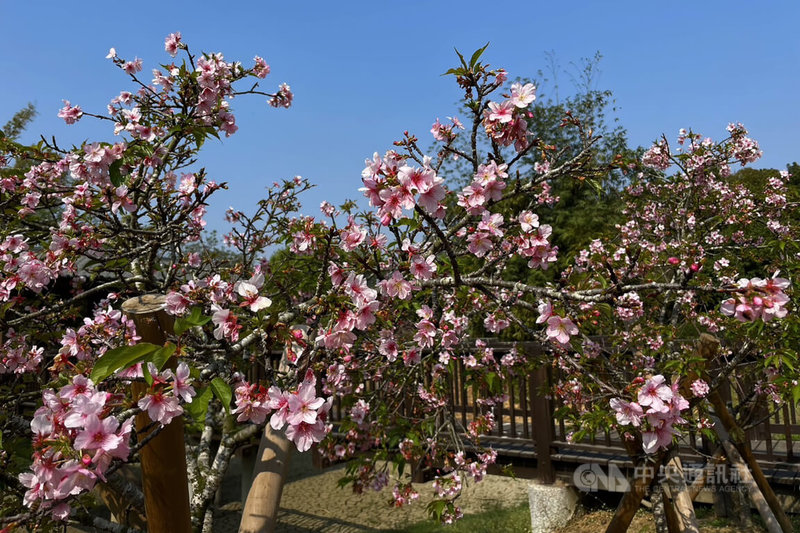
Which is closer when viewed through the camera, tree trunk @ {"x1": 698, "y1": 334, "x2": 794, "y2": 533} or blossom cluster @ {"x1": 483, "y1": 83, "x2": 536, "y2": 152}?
blossom cluster @ {"x1": 483, "y1": 83, "x2": 536, "y2": 152}

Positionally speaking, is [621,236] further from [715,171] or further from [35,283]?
[35,283]

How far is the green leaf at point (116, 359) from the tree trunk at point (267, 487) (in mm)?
1092

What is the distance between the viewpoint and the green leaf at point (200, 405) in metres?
1.23

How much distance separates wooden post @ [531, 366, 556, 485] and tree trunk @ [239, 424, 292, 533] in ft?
11.7

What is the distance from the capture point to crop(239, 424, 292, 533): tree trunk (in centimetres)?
201

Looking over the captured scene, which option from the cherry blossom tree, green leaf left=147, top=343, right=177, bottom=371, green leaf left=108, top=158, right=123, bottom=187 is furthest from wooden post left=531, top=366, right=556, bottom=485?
green leaf left=147, top=343, right=177, bottom=371

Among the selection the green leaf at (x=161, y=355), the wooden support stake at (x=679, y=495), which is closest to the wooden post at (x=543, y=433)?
the wooden support stake at (x=679, y=495)

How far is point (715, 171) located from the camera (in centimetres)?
646

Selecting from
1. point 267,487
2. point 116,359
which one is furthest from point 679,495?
point 116,359

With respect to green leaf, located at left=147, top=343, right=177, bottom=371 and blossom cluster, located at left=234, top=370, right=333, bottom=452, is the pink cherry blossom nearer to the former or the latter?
blossom cluster, located at left=234, top=370, right=333, bottom=452

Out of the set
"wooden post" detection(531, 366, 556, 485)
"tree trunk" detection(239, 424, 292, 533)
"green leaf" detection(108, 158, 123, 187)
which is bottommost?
"wooden post" detection(531, 366, 556, 485)

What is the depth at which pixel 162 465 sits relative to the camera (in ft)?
5.45

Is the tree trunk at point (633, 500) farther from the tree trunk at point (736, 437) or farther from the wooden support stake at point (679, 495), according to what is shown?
the tree trunk at point (736, 437)

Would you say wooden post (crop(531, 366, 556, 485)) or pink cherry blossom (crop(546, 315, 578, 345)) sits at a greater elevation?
pink cherry blossom (crop(546, 315, 578, 345))
